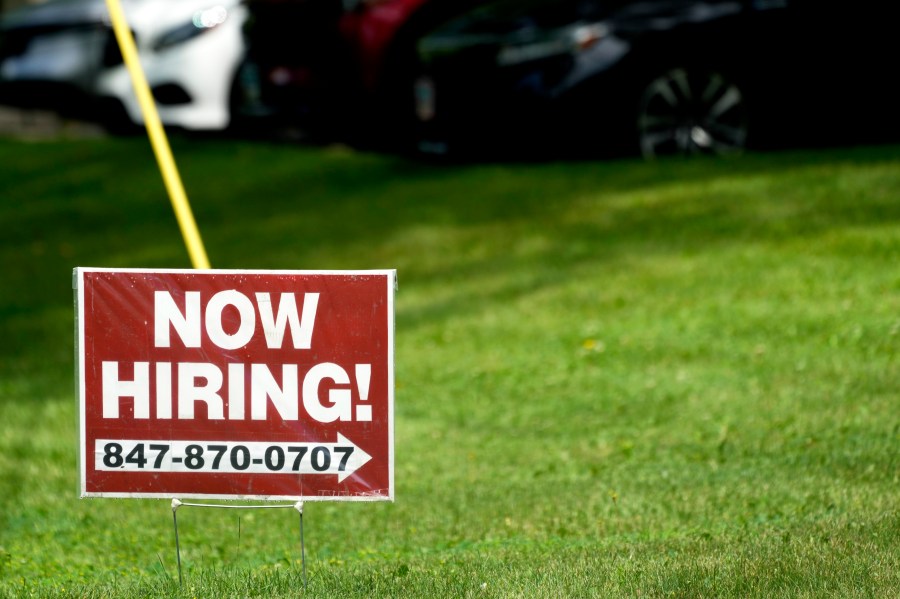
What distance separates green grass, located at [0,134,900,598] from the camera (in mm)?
4711

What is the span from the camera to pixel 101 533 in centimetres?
564

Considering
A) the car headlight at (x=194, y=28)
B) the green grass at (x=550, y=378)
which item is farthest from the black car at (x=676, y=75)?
the car headlight at (x=194, y=28)

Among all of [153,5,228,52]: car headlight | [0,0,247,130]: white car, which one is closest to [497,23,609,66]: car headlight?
[0,0,247,130]: white car

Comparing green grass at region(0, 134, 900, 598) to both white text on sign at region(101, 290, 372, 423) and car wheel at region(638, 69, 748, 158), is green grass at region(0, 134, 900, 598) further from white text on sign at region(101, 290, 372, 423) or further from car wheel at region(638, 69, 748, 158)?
white text on sign at region(101, 290, 372, 423)

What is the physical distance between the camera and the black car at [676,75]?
11.4 m

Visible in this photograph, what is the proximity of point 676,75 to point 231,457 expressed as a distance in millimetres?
7837

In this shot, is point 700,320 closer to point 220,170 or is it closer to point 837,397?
point 837,397

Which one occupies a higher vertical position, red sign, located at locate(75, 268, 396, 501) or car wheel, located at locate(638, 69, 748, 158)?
car wheel, located at locate(638, 69, 748, 158)

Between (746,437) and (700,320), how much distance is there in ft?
6.01

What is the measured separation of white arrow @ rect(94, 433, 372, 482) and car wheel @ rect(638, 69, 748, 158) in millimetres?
7728

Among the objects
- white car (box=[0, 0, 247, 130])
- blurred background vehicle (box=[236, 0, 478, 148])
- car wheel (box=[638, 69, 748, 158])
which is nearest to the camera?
car wheel (box=[638, 69, 748, 158])

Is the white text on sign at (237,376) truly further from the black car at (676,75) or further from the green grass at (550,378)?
the black car at (676,75)

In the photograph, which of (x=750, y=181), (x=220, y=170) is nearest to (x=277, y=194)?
(x=220, y=170)

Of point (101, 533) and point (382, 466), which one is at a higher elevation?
point (382, 466)
